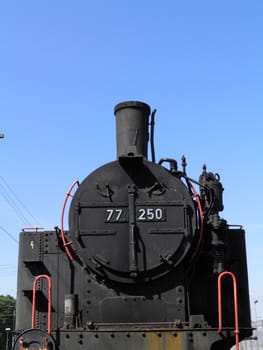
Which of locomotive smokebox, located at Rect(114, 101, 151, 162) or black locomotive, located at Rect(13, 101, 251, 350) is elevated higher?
locomotive smokebox, located at Rect(114, 101, 151, 162)

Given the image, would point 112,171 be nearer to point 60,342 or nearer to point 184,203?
point 184,203

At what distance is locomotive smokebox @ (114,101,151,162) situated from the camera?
7137mm

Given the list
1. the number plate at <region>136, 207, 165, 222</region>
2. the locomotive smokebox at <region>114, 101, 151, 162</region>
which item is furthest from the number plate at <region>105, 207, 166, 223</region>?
the locomotive smokebox at <region>114, 101, 151, 162</region>

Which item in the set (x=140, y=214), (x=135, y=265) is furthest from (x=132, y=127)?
(x=135, y=265)

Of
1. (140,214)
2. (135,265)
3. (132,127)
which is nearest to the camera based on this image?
(135,265)

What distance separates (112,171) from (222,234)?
173 cm

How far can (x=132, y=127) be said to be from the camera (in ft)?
23.5

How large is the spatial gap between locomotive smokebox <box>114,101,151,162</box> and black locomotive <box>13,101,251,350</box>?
1.14 feet

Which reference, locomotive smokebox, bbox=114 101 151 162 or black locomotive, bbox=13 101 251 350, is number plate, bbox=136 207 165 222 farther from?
locomotive smokebox, bbox=114 101 151 162

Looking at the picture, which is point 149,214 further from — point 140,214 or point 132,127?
point 132,127

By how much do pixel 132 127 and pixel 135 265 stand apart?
7.19ft

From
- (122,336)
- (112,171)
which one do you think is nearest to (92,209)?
(112,171)

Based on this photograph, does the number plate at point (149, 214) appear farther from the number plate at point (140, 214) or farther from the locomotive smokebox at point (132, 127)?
the locomotive smokebox at point (132, 127)


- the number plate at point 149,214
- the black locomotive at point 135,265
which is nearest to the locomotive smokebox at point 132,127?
the black locomotive at point 135,265
